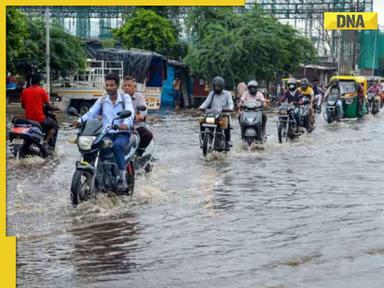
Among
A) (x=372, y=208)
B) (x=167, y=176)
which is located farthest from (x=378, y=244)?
(x=167, y=176)

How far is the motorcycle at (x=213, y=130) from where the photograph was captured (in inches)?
516

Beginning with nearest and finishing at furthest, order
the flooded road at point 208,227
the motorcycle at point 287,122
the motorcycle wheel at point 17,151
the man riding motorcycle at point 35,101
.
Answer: the flooded road at point 208,227, the motorcycle wheel at point 17,151, the man riding motorcycle at point 35,101, the motorcycle at point 287,122

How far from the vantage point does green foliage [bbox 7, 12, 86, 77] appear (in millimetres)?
28000

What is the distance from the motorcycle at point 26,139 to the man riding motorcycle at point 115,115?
10.6ft

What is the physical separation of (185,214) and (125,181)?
850mm

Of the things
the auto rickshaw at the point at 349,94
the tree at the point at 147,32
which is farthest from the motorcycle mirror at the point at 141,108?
the tree at the point at 147,32

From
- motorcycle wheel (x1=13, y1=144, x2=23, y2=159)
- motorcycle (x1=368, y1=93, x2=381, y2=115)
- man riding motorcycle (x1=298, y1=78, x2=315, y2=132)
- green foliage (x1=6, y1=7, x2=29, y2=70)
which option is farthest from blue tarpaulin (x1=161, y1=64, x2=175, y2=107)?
motorcycle wheel (x1=13, y1=144, x2=23, y2=159)

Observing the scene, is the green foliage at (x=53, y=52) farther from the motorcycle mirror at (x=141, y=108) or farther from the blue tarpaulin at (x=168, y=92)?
the motorcycle mirror at (x=141, y=108)

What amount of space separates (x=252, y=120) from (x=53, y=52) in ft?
52.1

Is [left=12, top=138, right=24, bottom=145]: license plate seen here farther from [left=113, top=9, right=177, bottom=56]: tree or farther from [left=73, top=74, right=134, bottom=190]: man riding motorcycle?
[left=113, top=9, right=177, bottom=56]: tree

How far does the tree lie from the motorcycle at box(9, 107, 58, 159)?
26807mm

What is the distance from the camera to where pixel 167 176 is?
35.5ft

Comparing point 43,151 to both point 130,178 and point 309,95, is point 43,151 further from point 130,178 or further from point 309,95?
point 309,95

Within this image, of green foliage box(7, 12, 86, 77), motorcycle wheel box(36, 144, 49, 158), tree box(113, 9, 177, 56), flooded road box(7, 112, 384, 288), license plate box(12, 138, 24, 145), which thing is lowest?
flooded road box(7, 112, 384, 288)
